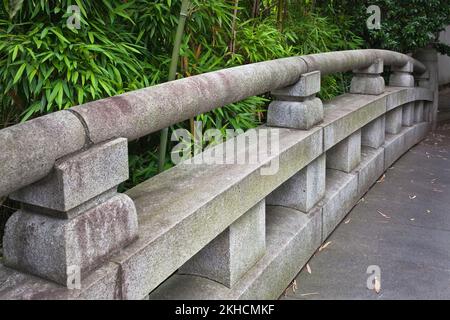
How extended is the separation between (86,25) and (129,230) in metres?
1.38

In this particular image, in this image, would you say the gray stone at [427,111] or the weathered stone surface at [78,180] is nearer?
the weathered stone surface at [78,180]

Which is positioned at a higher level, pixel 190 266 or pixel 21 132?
pixel 21 132

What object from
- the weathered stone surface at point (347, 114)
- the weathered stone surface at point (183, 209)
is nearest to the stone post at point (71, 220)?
the weathered stone surface at point (183, 209)

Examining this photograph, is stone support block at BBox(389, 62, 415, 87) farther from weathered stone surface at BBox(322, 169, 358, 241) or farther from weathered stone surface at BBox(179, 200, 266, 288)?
weathered stone surface at BBox(179, 200, 266, 288)

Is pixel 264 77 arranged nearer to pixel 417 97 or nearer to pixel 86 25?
pixel 86 25

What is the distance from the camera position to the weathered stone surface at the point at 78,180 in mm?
1490

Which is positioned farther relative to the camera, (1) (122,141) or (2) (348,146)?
(2) (348,146)

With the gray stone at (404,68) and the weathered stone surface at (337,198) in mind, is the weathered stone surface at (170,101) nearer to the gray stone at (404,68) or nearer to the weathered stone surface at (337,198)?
the weathered stone surface at (337,198)

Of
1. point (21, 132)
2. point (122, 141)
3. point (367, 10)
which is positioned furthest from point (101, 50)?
point (367, 10)

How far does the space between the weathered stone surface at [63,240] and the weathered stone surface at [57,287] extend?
0.07 feet

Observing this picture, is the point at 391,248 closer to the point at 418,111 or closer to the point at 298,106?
the point at 298,106

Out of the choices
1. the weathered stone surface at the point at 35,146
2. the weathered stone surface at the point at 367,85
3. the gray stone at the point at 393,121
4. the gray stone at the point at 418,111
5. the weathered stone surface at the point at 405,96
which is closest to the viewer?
the weathered stone surface at the point at 35,146

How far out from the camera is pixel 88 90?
2.59 metres

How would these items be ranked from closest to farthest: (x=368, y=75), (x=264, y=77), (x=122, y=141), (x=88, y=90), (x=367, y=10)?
(x=122, y=141), (x=88, y=90), (x=264, y=77), (x=368, y=75), (x=367, y=10)
